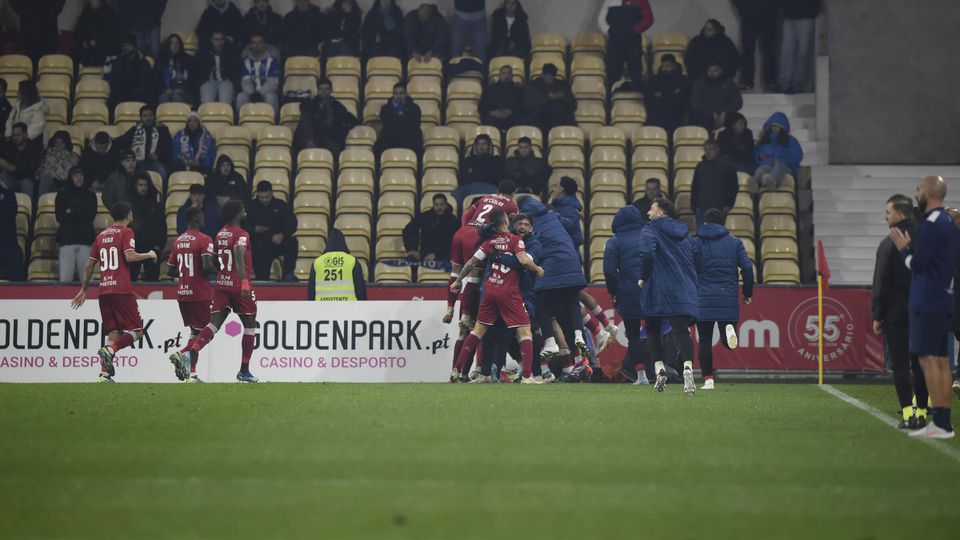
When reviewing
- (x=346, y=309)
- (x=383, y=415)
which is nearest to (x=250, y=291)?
(x=346, y=309)

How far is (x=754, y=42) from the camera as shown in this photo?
26047 mm

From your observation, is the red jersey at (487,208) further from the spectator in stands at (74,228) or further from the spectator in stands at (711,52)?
the spectator in stands at (711,52)

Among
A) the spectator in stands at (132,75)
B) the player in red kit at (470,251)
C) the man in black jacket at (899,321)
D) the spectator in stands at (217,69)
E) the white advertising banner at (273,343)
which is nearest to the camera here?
the man in black jacket at (899,321)

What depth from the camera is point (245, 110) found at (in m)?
25.0

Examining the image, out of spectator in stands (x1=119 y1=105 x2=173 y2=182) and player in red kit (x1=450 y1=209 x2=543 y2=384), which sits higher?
spectator in stands (x1=119 y1=105 x2=173 y2=182)

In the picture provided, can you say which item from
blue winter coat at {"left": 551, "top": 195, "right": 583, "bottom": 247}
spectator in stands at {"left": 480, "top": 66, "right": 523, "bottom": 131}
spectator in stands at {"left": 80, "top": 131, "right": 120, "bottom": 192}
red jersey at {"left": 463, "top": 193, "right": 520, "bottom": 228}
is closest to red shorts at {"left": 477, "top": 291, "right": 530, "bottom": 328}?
red jersey at {"left": 463, "top": 193, "right": 520, "bottom": 228}

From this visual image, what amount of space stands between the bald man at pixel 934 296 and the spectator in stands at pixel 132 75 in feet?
57.6

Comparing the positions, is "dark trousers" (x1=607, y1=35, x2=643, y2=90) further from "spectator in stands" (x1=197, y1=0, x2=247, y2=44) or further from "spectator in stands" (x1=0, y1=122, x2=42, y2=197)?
"spectator in stands" (x1=0, y1=122, x2=42, y2=197)

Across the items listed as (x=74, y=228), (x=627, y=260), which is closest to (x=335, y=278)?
(x=627, y=260)

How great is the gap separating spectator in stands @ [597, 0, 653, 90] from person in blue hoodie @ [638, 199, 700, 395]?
10.3 metres

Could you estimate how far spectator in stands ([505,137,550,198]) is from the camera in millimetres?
22531

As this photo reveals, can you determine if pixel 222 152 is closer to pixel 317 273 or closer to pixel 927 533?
pixel 317 273

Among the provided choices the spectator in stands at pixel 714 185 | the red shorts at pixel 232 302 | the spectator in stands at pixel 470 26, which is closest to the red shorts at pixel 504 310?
the red shorts at pixel 232 302

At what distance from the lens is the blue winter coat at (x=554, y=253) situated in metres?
17.3
